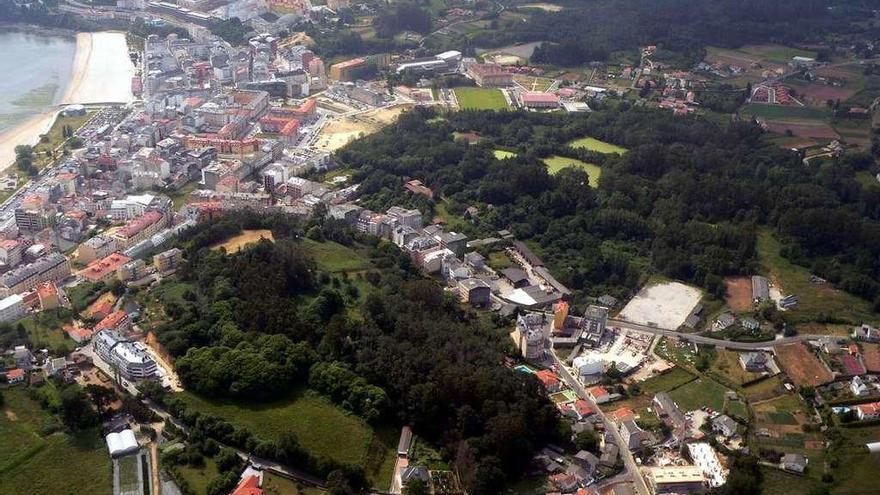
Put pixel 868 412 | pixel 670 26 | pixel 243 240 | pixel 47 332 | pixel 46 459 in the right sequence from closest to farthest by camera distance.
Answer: pixel 46 459 → pixel 868 412 → pixel 47 332 → pixel 243 240 → pixel 670 26

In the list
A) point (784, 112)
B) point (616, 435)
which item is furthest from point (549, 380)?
point (784, 112)

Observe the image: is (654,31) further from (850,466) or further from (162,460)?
(162,460)

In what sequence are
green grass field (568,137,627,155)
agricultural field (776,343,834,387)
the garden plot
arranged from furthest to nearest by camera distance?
green grass field (568,137,627,155)
the garden plot
agricultural field (776,343,834,387)

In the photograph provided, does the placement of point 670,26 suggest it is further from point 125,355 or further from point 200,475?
point 200,475

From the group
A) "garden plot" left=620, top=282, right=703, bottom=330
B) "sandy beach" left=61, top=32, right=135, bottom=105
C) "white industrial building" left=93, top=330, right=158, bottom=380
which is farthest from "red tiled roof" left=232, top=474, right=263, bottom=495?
"sandy beach" left=61, top=32, right=135, bottom=105

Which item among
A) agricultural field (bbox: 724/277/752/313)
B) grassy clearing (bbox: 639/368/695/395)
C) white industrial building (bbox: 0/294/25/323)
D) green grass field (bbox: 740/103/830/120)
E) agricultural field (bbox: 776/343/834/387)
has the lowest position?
white industrial building (bbox: 0/294/25/323)

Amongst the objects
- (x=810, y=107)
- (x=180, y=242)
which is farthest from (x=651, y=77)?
(x=180, y=242)

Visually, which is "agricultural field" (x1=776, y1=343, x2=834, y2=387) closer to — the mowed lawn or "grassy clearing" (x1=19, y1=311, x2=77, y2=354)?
the mowed lawn
